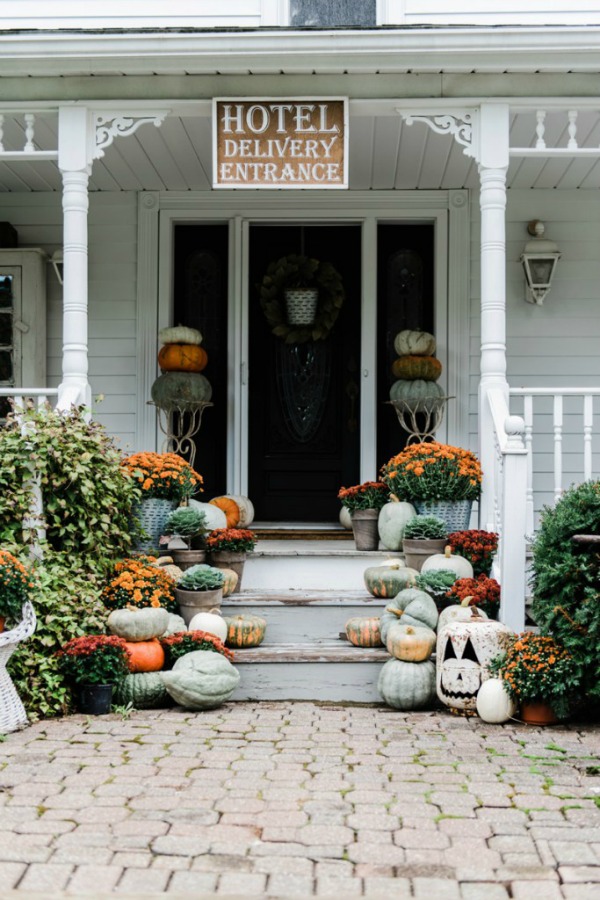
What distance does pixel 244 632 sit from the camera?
5.43 m

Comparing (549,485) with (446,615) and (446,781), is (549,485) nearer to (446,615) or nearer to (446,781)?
(446,615)

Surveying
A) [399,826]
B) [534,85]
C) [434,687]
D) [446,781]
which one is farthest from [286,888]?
[534,85]

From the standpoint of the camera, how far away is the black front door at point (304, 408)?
26.5 feet

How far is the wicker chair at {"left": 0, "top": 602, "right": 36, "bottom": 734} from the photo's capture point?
176 inches

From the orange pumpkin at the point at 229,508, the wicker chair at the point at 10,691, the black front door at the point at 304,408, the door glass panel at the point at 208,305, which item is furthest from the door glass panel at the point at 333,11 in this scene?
the wicker chair at the point at 10,691

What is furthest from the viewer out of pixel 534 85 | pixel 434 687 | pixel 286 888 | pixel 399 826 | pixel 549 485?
pixel 549 485

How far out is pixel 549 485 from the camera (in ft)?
25.8

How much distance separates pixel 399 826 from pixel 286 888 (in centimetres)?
60

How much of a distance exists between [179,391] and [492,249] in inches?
98.0

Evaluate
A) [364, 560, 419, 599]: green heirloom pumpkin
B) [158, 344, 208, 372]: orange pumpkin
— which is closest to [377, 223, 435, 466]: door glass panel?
[158, 344, 208, 372]: orange pumpkin

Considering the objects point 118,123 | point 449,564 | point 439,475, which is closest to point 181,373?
point 118,123

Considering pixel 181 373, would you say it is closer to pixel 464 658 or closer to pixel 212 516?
pixel 212 516

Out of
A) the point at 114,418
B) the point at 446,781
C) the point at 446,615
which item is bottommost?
the point at 446,781

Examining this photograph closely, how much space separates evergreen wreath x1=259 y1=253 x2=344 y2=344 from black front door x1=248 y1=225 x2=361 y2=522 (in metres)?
0.18
